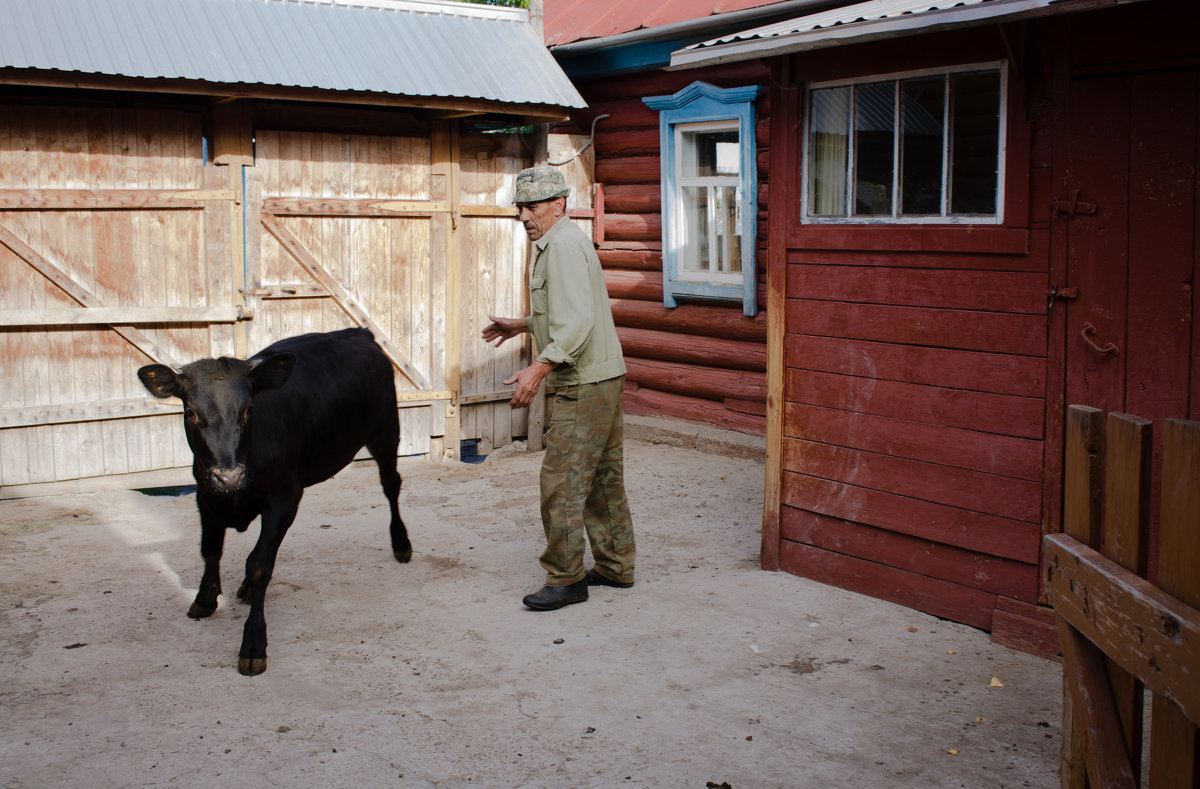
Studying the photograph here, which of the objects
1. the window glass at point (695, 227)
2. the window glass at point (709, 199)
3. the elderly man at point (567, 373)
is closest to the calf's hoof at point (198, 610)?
the elderly man at point (567, 373)

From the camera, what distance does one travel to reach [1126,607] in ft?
7.22

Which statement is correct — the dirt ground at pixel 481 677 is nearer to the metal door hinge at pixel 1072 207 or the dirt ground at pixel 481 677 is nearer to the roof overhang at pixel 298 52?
the metal door hinge at pixel 1072 207

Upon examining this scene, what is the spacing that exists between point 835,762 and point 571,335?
2345 millimetres

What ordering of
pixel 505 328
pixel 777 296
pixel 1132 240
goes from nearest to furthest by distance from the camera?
pixel 1132 240 < pixel 505 328 < pixel 777 296

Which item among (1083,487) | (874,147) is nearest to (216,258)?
(874,147)

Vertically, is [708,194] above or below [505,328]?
above

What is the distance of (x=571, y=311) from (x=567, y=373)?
1.08ft

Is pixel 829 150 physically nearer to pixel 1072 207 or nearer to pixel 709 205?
pixel 1072 207

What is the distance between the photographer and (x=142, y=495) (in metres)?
8.09

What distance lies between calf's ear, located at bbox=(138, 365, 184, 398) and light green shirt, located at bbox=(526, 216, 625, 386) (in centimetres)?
167

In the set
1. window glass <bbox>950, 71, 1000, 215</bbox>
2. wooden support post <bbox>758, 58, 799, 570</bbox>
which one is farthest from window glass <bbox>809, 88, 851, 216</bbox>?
window glass <bbox>950, 71, 1000, 215</bbox>

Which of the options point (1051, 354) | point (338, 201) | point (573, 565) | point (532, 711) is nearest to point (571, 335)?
point (573, 565)

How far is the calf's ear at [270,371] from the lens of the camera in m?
5.19

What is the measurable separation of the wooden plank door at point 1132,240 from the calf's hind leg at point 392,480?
3.72m
